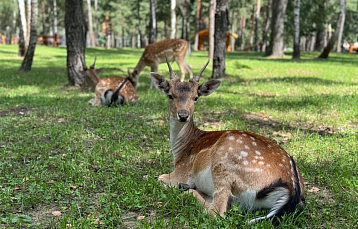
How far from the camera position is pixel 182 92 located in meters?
4.34

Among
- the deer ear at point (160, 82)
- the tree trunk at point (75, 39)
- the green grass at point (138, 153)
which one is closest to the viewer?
the green grass at point (138, 153)

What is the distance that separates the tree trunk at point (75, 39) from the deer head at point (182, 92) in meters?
7.74

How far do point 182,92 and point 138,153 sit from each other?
5.39 feet

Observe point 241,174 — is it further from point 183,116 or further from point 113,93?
point 113,93

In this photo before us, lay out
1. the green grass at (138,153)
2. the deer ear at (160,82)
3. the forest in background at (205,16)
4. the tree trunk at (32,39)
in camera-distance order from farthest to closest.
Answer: the forest in background at (205,16), the tree trunk at (32,39), the deer ear at (160,82), the green grass at (138,153)

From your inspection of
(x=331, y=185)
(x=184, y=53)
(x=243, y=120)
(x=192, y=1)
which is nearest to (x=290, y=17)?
(x=192, y=1)

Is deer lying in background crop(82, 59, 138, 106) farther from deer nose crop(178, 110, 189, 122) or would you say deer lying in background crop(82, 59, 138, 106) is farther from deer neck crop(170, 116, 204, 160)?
deer nose crop(178, 110, 189, 122)

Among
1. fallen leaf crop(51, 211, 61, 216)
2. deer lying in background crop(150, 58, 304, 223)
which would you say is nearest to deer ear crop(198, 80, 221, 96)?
deer lying in background crop(150, 58, 304, 223)

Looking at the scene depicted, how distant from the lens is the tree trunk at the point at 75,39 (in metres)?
11.4

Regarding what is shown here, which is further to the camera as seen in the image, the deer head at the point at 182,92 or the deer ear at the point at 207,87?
the deer ear at the point at 207,87

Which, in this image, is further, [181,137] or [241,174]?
[181,137]

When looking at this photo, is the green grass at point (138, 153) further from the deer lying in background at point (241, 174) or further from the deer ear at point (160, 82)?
the deer ear at point (160, 82)

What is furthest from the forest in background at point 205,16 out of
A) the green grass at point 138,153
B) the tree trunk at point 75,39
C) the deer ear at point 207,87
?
the deer ear at point 207,87

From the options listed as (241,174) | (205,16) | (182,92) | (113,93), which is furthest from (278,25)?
(205,16)
